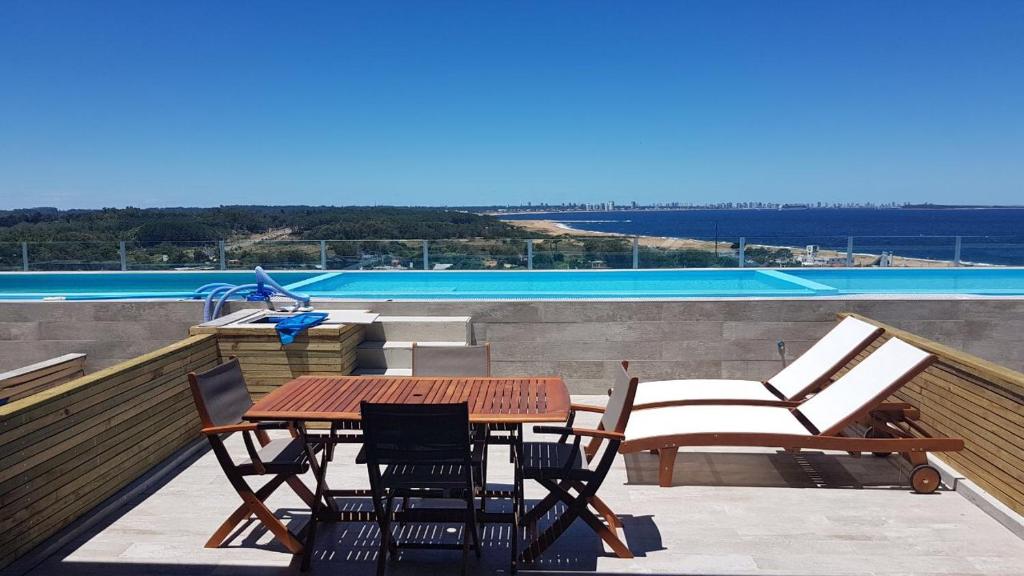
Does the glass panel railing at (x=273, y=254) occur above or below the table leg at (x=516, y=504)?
above

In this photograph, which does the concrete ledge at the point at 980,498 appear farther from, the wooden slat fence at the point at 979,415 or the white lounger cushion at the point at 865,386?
the white lounger cushion at the point at 865,386

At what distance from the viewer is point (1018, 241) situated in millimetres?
9969

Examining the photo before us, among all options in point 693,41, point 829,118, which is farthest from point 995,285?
point 829,118

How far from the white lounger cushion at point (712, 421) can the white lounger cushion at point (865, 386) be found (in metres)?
0.16

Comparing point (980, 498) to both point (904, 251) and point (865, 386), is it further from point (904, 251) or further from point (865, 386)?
point (904, 251)

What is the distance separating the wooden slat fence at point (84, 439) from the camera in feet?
10.2

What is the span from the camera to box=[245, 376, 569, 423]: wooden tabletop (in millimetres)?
2982

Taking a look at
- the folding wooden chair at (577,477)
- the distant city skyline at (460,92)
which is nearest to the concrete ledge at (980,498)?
the folding wooden chair at (577,477)

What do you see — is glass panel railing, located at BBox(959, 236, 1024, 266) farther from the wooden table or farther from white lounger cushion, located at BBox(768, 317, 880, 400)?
the wooden table

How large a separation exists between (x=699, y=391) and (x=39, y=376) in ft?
20.2

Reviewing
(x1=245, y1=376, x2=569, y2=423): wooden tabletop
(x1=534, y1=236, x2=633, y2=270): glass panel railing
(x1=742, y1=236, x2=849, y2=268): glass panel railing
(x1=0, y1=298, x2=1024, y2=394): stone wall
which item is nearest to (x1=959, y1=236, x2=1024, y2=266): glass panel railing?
(x1=742, y1=236, x2=849, y2=268): glass panel railing

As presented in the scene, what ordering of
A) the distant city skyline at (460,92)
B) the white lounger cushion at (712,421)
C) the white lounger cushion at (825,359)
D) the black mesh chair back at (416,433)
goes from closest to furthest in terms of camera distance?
the black mesh chair back at (416,433) → the white lounger cushion at (712,421) → the white lounger cushion at (825,359) → the distant city skyline at (460,92)

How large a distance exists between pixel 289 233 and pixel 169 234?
194 cm

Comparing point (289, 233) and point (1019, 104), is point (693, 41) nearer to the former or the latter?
point (289, 233)
